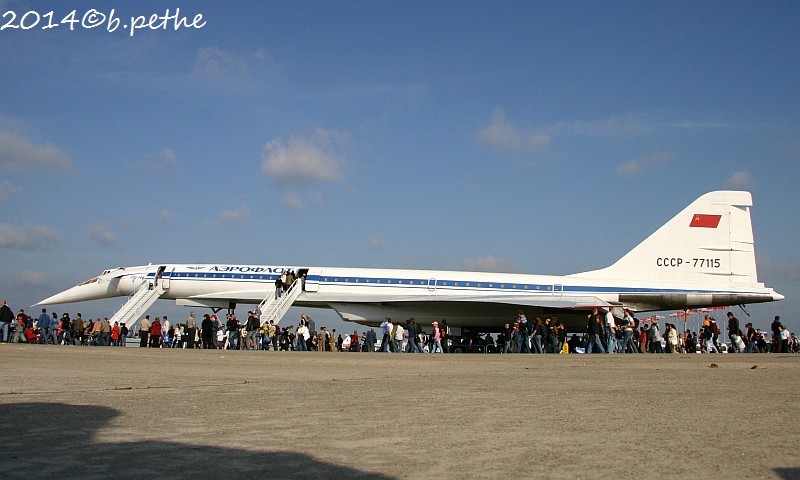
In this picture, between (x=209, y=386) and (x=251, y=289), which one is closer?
(x=209, y=386)

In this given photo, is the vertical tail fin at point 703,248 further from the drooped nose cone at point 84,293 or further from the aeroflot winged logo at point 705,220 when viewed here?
the drooped nose cone at point 84,293

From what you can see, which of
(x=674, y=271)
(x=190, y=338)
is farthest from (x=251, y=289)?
(x=674, y=271)

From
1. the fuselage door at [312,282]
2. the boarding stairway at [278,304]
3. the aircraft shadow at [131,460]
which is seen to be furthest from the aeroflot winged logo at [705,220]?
the aircraft shadow at [131,460]

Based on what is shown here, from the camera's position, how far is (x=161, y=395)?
26.0 feet

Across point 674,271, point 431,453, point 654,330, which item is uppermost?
point 674,271

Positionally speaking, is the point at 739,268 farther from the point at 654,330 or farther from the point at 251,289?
the point at 251,289

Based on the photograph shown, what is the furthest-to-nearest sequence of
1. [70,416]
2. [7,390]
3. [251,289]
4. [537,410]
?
[251,289] < [7,390] < [537,410] < [70,416]

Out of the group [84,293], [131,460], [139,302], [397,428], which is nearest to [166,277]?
[139,302]

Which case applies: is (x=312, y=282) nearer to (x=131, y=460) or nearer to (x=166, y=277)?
(x=166, y=277)

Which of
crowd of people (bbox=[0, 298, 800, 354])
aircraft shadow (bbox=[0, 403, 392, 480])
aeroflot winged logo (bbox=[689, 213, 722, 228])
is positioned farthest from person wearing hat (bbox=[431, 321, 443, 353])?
aircraft shadow (bbox=[0, 403, 392, 480])

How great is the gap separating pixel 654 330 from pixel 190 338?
16192 mm

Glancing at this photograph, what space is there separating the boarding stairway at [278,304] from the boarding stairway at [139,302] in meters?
4.85

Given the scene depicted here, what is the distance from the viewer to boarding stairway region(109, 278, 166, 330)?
31.4 meters

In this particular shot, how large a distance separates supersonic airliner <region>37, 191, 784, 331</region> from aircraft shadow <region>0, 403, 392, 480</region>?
25510mm
